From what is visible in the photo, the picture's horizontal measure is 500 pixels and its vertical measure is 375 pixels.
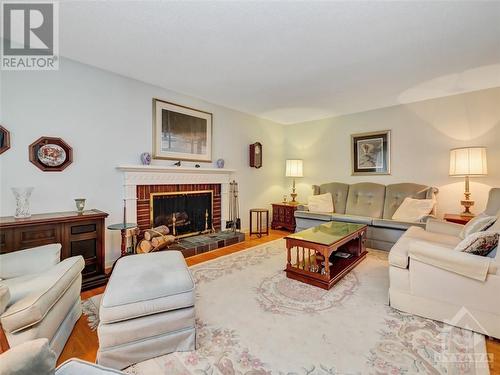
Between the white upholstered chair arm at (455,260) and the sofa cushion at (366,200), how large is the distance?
7.76 feet

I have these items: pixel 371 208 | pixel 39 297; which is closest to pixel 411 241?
pixel 371 208

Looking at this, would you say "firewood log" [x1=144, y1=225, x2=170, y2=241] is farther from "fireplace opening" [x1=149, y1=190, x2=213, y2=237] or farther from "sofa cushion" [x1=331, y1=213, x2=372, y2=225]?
"sofa cushion" [x1=331, y1=213, x2=372, y2=225]

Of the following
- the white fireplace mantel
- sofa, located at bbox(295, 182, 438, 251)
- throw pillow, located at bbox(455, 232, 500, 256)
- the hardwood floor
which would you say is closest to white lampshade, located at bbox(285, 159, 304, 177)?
sofa, located at bbox(295, 182, 438, 251)

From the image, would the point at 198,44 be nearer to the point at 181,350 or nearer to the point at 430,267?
the point at 181,350

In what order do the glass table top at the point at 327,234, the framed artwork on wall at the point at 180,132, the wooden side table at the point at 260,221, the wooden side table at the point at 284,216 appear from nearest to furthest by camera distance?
the glass table top at the point at 327,234 → the framed artwork on wall at the point at 180,132 → the wooden side table at the point at 260,221 → the wooden side table at the point at 284,216

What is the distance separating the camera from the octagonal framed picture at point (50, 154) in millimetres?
2496

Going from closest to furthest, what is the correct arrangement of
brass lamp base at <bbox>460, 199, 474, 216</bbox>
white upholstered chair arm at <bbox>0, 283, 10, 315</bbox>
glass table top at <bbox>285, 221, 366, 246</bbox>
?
white upholstered chair arm at <bbox>0, 283, 10, 315</bbox>
glass table top at <bbox>285, 221, 366, 246</bbox>
brass lamp base at <bbox>460, 199, 474, 216</bbox>

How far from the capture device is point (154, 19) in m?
2.00

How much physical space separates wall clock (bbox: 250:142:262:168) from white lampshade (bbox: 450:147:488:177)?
10.6ft

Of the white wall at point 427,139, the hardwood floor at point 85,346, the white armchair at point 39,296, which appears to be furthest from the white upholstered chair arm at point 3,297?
the white wall at point 427,139

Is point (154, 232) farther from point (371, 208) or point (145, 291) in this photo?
point (371, 208)

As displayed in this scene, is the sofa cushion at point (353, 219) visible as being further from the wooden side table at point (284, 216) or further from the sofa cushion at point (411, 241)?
the wooden side table at point (284, 216)

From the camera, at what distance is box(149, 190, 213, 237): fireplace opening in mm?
3582

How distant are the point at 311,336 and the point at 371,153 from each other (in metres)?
3.85
